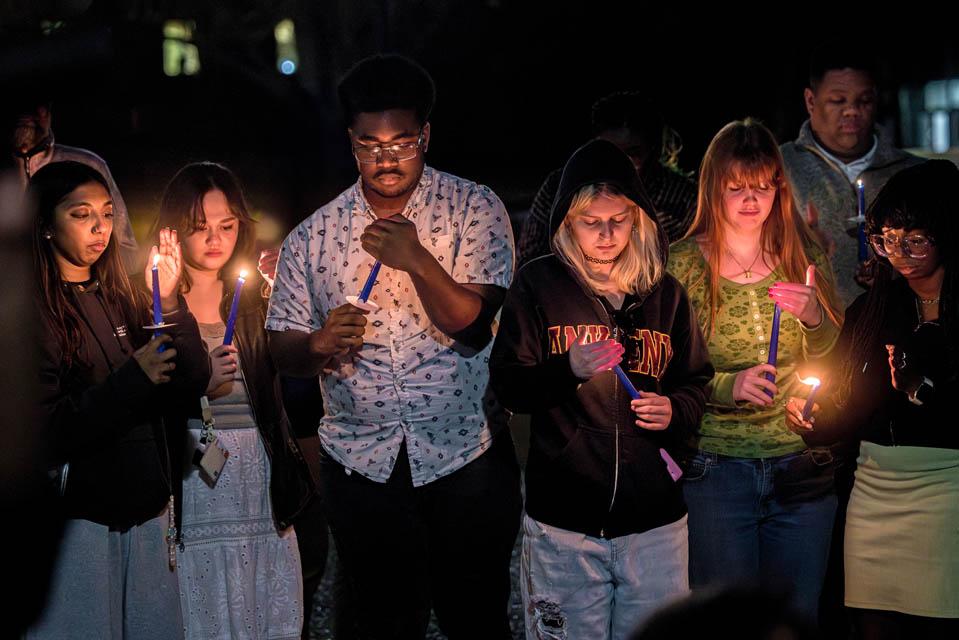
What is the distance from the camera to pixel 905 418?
397 centimetres

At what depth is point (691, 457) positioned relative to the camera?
4359 millimetres

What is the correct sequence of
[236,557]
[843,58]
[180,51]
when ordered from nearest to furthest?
[236,557] → [843,58] → [180,51]

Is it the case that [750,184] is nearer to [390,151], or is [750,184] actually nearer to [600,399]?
[600,399]

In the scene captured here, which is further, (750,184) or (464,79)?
(464,79)

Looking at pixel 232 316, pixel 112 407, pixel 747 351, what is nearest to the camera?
pixel 112 407

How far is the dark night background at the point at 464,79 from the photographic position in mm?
15906

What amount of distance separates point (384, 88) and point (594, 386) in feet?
3.94

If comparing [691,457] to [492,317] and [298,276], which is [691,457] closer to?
[492,317]

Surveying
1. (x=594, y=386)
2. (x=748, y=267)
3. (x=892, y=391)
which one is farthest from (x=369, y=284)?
(x=892, y=391)

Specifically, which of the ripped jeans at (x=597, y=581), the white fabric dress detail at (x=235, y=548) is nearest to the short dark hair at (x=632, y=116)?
the white fabric dress detail at (x=235, y=548)

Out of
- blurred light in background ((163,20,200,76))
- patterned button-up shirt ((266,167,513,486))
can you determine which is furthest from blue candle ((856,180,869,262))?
blurred light in background ((163,20,200,76))

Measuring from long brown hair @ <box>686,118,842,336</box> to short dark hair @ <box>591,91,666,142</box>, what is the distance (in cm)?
128

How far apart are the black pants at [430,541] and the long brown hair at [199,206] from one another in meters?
0.99

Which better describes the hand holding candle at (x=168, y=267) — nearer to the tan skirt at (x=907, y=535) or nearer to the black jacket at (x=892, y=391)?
the black jacket at (x=892, y=391)
